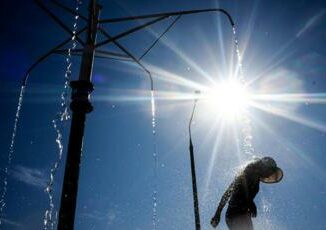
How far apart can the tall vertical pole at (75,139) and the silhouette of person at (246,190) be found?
2.14 meters

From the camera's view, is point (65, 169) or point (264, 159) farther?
point (264, 159)

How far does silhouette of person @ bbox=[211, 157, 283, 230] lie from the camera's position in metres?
5.61

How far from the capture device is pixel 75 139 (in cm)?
545

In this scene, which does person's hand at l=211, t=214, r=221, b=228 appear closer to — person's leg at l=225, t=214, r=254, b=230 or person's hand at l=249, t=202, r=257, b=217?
person's leg at l=225, t=214, r=254, b=230

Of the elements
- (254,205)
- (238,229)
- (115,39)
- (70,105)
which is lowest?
(238,229)

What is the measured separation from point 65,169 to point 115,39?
3593 millimetres

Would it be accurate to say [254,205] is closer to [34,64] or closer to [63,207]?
[63,207]

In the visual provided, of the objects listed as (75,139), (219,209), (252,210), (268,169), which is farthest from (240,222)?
(75,139)

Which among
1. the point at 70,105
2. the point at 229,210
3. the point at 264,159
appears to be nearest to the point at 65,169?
the point at 70,105

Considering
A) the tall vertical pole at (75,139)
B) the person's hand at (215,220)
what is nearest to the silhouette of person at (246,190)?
the person's hand at (215,220)

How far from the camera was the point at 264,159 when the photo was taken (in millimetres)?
5848

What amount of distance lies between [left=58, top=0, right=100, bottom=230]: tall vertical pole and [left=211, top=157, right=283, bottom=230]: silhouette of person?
214 centimetres

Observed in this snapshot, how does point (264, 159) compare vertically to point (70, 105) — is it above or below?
below

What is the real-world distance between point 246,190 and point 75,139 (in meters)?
2.58
